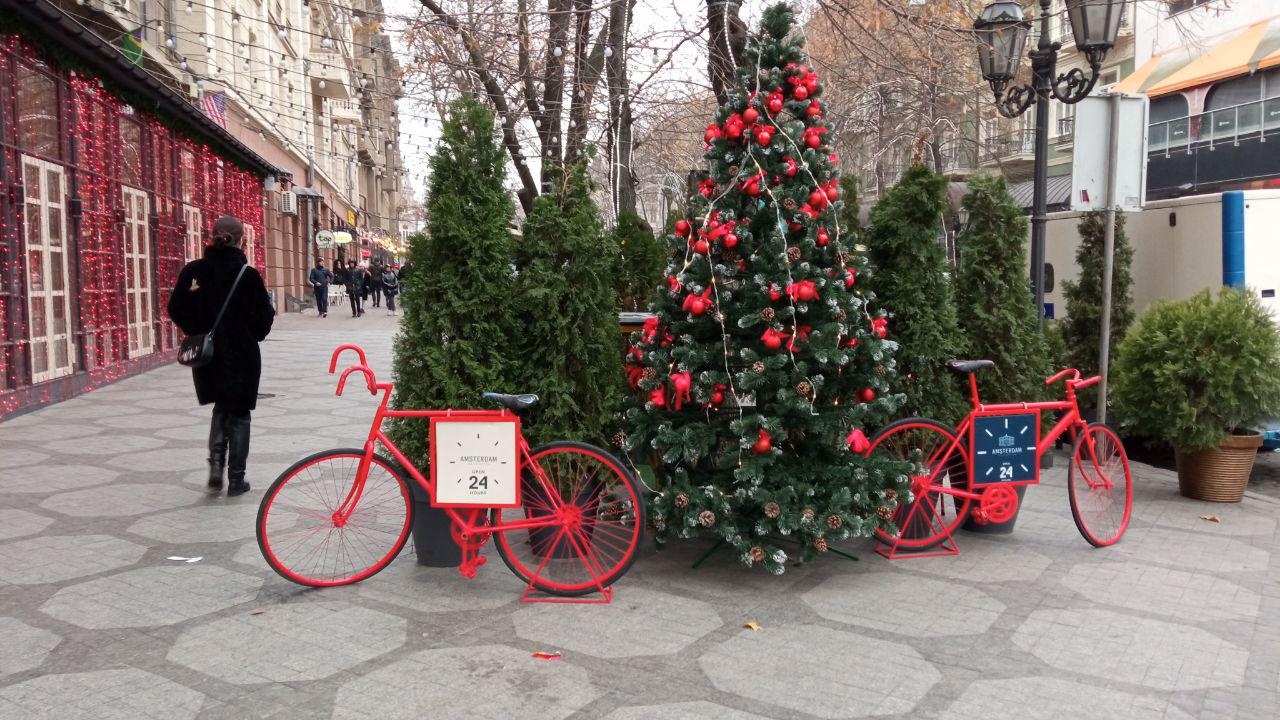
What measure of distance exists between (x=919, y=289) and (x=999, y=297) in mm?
979

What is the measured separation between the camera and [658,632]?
167 inches

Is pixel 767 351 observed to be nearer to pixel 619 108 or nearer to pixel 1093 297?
pixel 1093 297

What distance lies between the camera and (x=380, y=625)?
428cm

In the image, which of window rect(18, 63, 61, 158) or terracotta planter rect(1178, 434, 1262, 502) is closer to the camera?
terracotta planter rect(1178, 434, 1262, 502)

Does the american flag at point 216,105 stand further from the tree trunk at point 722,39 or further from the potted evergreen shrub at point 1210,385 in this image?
the potted evergreen shrub at point 1210,385

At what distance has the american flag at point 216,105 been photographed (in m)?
19.9

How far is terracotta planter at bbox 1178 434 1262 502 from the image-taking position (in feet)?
22.1

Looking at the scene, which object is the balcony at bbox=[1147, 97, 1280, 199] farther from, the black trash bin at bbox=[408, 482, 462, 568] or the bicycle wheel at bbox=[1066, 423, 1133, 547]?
the black trash bin at bbox=[408, 482, 462, 568]

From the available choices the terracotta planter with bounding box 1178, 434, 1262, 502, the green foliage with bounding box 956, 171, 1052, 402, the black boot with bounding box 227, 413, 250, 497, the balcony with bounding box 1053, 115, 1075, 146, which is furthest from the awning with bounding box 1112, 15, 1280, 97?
the black boot with bounding box 227, 413, 250, 497

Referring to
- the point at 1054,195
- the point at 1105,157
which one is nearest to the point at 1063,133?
the point at 1054,195

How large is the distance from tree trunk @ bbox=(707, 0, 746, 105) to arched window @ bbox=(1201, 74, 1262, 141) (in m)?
13.2

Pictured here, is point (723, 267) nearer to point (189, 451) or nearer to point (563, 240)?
point (563, 240)

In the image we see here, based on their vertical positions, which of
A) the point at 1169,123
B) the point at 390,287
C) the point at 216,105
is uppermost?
the point at 216,105

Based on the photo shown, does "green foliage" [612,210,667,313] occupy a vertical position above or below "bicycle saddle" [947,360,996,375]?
above
